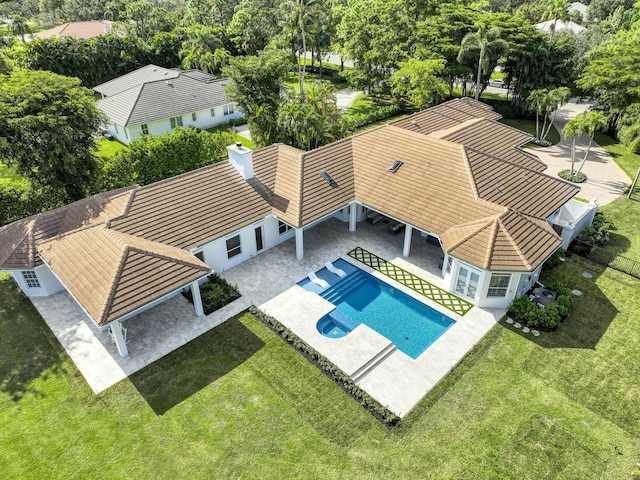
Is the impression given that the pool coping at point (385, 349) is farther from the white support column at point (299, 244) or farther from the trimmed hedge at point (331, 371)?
the white support column at point (299, 244)

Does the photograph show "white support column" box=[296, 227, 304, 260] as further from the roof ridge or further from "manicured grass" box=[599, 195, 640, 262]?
"manicured grass" box=[599, 195, 640, 262]

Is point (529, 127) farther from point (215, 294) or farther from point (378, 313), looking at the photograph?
point (215, 294)

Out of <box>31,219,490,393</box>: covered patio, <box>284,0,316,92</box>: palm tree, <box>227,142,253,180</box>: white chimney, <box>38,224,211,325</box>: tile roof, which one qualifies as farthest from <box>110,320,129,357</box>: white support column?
<box>284,0,316,92</box>: palm tree

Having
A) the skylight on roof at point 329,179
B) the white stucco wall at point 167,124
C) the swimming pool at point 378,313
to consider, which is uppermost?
the skylight on roof at point 329,179

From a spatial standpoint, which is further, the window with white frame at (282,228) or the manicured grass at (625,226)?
the window with white frame at (282,228)

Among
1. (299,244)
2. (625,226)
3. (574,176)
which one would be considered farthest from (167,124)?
(625,226)

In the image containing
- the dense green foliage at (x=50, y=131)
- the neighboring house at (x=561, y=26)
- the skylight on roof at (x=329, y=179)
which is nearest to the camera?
the dense green foliage at (x=50, y=131)

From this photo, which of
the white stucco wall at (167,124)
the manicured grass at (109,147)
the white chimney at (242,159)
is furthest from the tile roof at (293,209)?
the manicured grass at (109,147)
